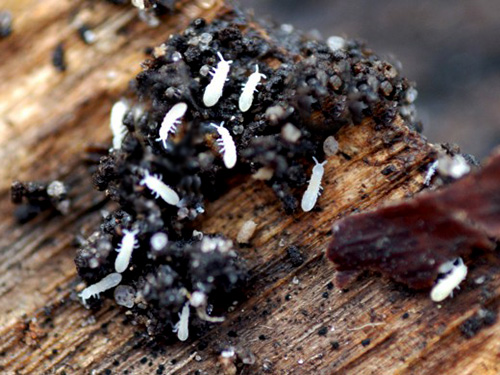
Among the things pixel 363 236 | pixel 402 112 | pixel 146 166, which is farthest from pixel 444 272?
pixel 146 166

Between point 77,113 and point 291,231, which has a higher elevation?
point 77,113

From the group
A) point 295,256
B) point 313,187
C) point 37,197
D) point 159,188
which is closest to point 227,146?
point 159,188

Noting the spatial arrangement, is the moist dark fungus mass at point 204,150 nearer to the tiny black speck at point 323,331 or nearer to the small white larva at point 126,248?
the small white larva at point 126,248

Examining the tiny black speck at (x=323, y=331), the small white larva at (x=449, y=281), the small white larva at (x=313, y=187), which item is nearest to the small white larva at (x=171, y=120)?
the small white larva at (x=313, y=187)

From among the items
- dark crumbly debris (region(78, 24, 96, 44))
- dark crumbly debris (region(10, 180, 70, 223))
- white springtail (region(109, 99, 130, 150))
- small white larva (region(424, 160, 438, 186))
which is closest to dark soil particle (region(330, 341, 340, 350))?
small white larva (region(424, 160, 438, 186))

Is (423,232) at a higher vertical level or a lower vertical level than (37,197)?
lower

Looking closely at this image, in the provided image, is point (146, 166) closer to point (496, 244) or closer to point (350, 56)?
point (350, 56)

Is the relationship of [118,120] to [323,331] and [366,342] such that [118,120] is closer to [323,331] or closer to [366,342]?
[323,331]
